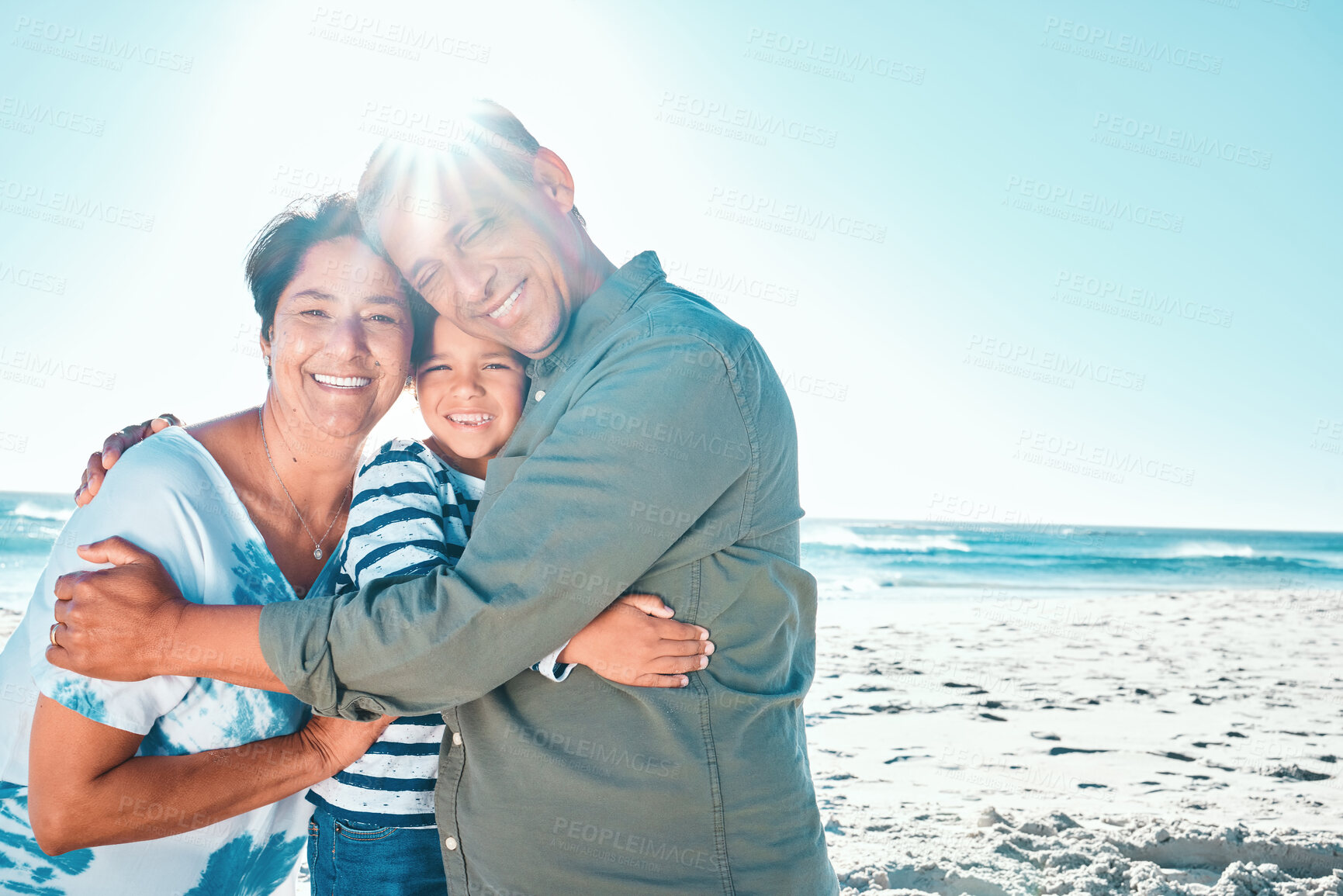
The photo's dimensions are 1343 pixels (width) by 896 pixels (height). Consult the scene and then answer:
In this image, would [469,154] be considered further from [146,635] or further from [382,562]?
[146,635]

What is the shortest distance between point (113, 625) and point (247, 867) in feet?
3.02

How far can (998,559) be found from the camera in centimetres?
2456


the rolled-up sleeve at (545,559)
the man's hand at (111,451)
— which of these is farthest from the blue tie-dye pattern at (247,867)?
the man's hand at (111,451)

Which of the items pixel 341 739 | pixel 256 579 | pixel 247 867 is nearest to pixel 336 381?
pixel 256 579

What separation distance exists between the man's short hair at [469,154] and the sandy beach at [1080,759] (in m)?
3.17

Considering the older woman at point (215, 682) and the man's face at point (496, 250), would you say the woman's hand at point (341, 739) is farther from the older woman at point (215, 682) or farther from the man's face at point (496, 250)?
the man's face at point (496, 250)

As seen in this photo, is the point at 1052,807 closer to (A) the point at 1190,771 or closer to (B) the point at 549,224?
(A) the point at 1190,771

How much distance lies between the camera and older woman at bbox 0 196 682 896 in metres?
1.91

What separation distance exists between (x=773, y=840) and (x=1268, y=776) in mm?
5018

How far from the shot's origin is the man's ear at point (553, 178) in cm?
226

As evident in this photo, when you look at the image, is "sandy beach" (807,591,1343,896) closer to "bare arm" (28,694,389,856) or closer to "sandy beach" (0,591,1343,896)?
"sandy beach" (0,591,1343,896)

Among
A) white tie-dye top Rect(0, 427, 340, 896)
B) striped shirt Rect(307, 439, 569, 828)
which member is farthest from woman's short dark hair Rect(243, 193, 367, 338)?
striped shirt Rect(307, 439, 569, 828)

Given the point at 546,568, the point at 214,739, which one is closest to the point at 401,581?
the point at 546,568

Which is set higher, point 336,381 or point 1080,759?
point 336,381
